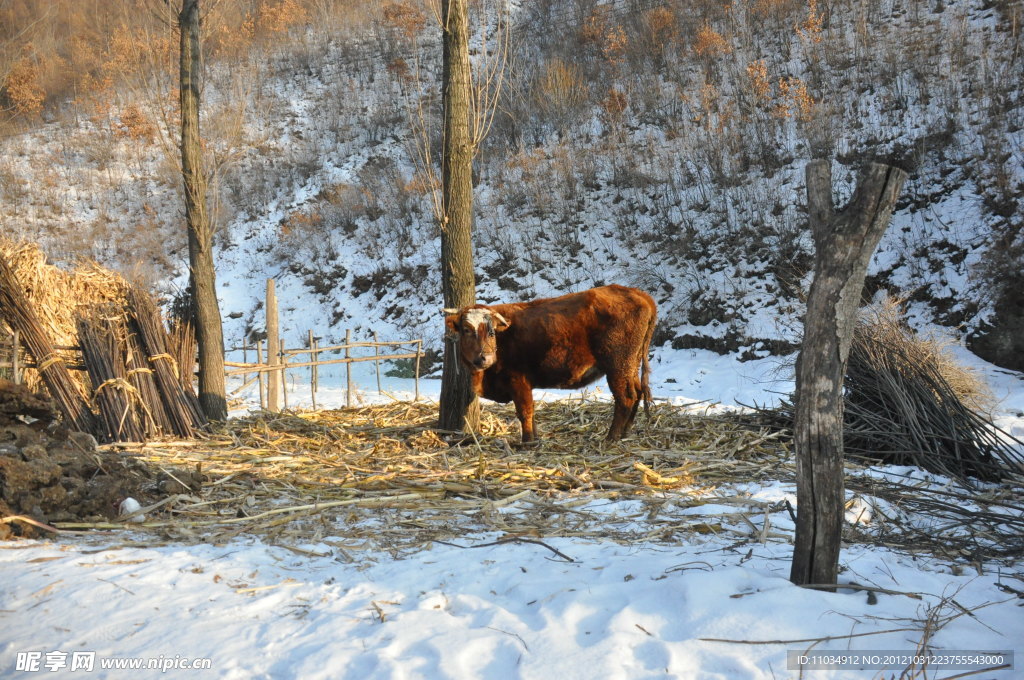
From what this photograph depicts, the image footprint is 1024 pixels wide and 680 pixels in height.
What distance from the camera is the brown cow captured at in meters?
6.79

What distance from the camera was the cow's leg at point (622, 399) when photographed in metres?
6.82

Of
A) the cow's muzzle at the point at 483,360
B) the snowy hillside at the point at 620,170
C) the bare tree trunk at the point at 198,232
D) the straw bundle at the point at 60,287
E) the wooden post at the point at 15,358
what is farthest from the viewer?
the snowy hillside at the point at 620,170

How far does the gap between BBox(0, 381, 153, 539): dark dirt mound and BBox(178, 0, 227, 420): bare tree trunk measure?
258 centimetres

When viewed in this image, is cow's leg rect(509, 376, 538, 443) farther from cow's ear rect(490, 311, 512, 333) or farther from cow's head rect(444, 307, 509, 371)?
cow's ear rect(490, 311, 512, 333)

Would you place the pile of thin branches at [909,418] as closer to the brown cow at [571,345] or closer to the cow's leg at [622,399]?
the cow's leg at [622,399]

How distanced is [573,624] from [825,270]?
1806 mm

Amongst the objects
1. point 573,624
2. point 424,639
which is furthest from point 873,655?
point 424,639

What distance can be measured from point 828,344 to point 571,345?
3.97 meters

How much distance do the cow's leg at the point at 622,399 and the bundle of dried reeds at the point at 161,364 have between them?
4.54 m

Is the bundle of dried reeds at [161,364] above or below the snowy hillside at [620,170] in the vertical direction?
below

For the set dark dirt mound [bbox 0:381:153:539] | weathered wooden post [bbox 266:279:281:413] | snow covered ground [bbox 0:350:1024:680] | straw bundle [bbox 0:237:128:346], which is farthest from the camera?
weathered wooden post [bbox 266:279:281:413]

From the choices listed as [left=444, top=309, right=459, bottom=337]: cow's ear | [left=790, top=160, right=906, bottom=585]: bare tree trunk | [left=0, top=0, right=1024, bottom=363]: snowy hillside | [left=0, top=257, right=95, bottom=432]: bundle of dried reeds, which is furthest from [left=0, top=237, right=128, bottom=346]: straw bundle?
[left=790, top=160, right=906, bottom=585]: bare tree trunk

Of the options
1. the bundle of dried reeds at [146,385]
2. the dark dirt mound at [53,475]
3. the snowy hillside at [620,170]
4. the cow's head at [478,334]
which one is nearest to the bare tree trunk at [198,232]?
the snowy hillside at [620,170]

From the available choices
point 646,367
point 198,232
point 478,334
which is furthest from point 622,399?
point 198,232
